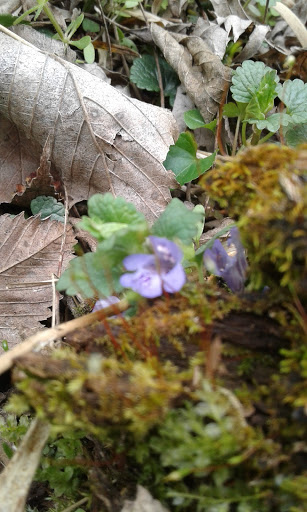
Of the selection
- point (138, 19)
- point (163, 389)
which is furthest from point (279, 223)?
point (138, 19)

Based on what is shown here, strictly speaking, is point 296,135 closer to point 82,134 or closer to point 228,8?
point 82,134

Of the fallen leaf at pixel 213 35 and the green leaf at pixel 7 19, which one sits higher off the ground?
the green leaf at pixel 7 19

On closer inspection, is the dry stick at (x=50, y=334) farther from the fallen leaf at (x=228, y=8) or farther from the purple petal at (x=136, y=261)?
the fallen leaf at (x=228, y=8)

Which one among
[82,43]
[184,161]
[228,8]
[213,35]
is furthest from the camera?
[228,8]

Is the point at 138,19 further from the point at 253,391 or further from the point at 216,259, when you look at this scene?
the point at 253,391

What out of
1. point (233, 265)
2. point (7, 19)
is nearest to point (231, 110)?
point (7, 19)

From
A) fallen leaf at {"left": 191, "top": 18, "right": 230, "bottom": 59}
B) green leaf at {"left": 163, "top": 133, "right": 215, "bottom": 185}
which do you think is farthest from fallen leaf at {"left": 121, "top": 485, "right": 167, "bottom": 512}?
fallen leaf at {"left": 191, "top": 18, "right": 230, "bottom": 59}

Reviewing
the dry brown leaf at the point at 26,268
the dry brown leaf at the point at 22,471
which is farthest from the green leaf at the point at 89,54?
the dry brown leaf at the point at 22,471
